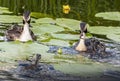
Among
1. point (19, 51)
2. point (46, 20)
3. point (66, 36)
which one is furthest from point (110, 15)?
point (19, 51)

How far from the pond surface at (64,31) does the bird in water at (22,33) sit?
0.20m

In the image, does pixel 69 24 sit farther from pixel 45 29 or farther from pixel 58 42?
pixel 58 42

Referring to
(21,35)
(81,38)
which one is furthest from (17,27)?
(81,38)

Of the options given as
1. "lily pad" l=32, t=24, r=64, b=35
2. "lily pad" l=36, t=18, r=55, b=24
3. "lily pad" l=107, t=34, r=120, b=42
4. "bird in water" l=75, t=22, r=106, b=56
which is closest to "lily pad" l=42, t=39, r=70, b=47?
"bird in water" l=75, t=22, r=106, b=56

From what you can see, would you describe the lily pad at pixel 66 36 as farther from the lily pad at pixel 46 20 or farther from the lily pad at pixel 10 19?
the lily pad at pixel 10 19

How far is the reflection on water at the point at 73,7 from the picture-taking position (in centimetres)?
1432

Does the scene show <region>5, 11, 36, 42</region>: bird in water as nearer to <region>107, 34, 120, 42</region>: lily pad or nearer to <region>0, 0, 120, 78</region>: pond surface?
<region>0, 0, 120, 78</region>: pond surface

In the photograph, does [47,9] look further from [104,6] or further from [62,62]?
[62,62]

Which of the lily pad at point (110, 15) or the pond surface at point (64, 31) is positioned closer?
the pond surface at point (64, 31)

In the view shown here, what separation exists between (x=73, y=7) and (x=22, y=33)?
6.06 m

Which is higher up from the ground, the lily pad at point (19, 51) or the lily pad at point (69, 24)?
the lily pad at point (19, 51)

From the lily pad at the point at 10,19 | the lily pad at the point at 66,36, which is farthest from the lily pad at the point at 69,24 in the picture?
the lily pad at the point at 10,19

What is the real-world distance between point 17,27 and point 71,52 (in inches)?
81.0

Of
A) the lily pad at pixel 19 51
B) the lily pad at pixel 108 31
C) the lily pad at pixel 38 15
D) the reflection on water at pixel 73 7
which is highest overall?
the lily pad at pixel 19 51
